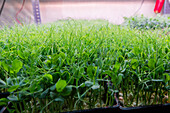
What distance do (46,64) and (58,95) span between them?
12 centimetres

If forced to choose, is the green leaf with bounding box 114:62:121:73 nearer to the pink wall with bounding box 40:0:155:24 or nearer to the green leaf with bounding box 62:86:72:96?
the green leaf with bounding box 62:86:72:96

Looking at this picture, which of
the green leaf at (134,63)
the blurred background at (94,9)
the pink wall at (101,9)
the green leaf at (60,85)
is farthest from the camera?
the pink wall at (101,9)

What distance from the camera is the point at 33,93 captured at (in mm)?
388

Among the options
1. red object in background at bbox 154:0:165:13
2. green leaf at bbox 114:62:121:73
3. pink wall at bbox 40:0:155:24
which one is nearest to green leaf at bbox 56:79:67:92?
green leaf at bbox 114:62:121:73

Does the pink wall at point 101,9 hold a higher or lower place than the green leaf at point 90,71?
higher

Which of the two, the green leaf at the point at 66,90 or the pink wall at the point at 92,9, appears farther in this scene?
the pink wall at the point at 92,9

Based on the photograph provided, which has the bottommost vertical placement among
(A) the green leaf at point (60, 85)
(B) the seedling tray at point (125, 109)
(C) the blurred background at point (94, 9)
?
(B) the seedling tray at point (125, 109)

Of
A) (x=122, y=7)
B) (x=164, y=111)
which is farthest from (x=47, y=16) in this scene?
(x=164, y=111)

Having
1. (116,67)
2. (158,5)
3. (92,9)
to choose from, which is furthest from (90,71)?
(158,5)

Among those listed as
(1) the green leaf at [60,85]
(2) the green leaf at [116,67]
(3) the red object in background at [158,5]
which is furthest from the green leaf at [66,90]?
(3) the red object in background at [158,5]

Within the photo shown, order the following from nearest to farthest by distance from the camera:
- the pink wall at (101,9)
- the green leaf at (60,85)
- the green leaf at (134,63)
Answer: the green leaf at (60,85), the green leaf at (134,63), the pink wall at (101,9)

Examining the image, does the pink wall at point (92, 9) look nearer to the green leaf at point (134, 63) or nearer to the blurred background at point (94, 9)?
the blurred background at point (94, 9)

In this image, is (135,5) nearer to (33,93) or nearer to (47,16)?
(47,16)

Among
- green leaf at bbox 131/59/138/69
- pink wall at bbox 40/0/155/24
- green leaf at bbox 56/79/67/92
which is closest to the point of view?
green leaf at bbox 56/79/67/92
